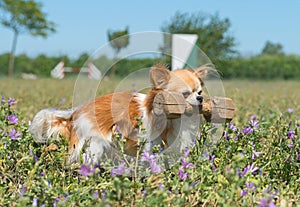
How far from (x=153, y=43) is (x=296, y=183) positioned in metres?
1.36

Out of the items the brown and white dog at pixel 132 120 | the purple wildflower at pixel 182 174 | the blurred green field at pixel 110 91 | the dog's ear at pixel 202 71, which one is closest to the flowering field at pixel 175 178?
the purple wildflower at pixel 182 174

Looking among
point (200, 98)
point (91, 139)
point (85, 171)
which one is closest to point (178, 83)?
point (200, 98)

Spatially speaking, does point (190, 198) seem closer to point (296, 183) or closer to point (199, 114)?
point (296, 183)

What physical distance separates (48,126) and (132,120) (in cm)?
82

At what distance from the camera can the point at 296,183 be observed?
3.05 m

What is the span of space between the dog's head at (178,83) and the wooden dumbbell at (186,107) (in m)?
0.09

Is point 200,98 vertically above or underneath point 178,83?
underneath

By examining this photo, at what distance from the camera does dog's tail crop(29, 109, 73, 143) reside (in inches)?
153

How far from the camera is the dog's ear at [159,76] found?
3.54 meters

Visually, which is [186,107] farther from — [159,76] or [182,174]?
[182,174]

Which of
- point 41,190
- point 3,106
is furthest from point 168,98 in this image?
point 3,106

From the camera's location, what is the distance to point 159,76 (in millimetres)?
3564

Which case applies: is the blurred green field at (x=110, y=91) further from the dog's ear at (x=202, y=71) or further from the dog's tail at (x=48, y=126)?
the dog's ear at (x=202, y=71)

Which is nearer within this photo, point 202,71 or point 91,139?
point 91,139
